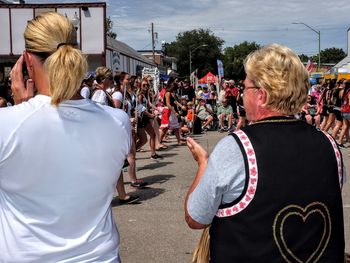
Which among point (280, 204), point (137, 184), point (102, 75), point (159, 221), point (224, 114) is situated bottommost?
point (159, 221)

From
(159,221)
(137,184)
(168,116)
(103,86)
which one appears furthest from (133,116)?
(159,221)

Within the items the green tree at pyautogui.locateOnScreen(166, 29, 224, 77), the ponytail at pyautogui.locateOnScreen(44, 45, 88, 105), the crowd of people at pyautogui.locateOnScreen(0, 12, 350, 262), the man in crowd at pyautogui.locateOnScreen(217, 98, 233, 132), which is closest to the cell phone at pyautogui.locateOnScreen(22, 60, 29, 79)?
the crowd of people at pyautogui.locateOnScreen(0, 12, 350, 262)

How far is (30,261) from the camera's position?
1638 mm

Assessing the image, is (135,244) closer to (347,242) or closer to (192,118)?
(347,242)

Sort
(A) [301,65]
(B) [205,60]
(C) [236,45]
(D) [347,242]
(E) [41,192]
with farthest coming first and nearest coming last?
(C) [236,45]
(B) [205,60]
(D) [347,242]
(A) [301,65]
(E) [41,192]

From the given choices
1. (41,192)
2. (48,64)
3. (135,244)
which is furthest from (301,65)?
(135,244)

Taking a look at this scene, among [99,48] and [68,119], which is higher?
[99,48]

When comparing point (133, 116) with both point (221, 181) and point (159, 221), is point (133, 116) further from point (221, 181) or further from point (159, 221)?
point (221, 181)

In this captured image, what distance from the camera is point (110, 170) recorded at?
5.85ft

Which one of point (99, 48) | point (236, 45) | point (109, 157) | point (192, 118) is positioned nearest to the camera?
point (109, 157)

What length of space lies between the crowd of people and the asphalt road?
4.89 ft

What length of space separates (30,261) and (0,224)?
172mm

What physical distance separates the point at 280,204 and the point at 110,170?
65 cm

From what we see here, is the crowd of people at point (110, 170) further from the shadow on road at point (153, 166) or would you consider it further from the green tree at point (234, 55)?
the green tree at point (234, 55)
